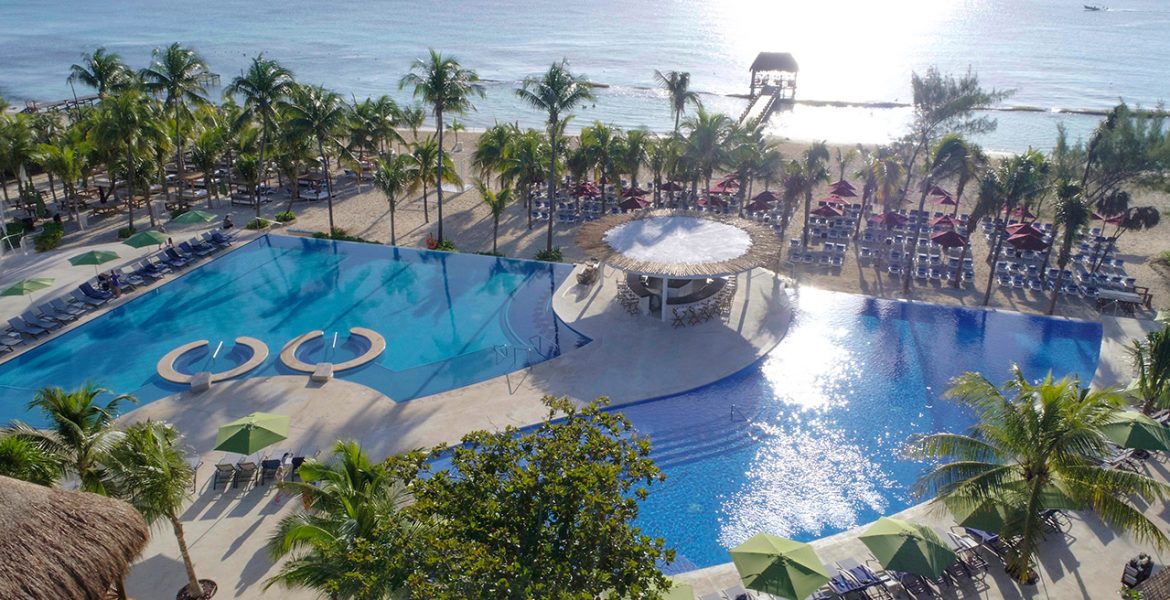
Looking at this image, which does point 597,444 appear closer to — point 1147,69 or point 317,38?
point 1147,69

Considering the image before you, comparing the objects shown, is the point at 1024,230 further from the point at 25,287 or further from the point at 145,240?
the point at 25,287

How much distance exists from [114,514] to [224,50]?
413ft

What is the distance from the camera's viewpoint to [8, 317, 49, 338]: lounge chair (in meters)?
26.1

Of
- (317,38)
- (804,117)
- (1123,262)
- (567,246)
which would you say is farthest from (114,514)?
(317,38)

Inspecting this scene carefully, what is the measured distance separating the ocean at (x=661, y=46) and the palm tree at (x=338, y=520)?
60253 mm

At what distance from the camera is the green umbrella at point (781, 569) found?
13.9m

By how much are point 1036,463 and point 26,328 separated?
31.1m

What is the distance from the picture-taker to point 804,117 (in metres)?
75.4

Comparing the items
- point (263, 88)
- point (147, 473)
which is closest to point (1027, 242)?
point (147, 473)

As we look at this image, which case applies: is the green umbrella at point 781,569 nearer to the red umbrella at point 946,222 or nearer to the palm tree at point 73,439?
the palm tree at point 73,439

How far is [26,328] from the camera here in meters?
26.3

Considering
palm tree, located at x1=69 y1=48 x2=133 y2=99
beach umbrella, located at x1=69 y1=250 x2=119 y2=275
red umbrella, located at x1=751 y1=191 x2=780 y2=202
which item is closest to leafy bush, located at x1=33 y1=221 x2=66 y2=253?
beach umbrella, located at x1=69 y1=250 x2=119 y2=275

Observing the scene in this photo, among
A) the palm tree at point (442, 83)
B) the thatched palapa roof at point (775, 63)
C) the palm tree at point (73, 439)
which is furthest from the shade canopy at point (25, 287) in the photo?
the thatched palapa roof at point (775, 63)

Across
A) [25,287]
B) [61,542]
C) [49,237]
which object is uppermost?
[61,542]
